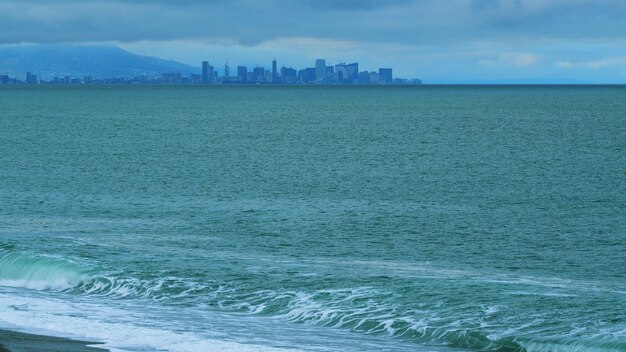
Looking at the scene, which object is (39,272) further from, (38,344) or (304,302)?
(38,344)

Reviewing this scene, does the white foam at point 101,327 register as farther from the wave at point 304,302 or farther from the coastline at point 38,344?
the wave at point 304,302

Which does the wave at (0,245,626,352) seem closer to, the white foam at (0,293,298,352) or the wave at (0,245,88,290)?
the wave at (0,245,88,290)

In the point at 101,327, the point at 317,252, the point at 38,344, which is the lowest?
the point at 317,252

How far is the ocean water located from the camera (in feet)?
78.9

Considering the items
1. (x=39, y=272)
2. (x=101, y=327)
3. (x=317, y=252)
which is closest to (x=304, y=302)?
(x=101, y=327)

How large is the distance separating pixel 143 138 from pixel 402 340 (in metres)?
81.8

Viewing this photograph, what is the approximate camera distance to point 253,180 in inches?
2359

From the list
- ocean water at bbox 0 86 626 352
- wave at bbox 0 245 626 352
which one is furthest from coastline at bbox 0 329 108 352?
wave at bbox 0 245 626 352

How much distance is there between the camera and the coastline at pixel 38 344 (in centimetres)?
2042

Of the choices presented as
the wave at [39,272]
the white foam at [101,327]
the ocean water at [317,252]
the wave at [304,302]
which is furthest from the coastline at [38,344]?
the wave at [39,272]

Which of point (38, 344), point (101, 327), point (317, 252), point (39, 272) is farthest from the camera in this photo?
point (317, 252)

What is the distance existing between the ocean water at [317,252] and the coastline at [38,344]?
0.67 m

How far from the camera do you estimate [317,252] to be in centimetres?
3516

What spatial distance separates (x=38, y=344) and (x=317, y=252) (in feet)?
50.4
